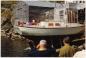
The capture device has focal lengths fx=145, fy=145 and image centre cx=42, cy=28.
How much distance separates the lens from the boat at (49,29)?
4.30 feet

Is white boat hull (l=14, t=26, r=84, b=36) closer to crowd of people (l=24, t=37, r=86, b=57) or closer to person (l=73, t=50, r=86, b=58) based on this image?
crowd of people (l=24, t=37, r=86, b=57)

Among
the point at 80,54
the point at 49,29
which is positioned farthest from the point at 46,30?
the point at 80,54

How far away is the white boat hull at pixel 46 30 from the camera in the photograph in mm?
1309

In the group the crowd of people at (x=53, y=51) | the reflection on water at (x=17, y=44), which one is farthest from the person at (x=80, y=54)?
the reflection on water at (x=17, y=44)

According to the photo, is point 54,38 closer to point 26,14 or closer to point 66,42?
point 66,42

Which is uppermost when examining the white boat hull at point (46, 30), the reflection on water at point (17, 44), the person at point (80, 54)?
the white boat hull at point (46, 30)

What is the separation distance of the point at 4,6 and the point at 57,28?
518mm

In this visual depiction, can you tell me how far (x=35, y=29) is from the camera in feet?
4.30

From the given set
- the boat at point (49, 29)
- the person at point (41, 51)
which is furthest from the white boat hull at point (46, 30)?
the person at point (41, 51)

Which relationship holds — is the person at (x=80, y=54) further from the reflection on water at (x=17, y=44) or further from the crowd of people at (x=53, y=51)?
the reflection on water at (x=17, y=44)

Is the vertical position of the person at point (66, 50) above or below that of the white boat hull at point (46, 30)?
below

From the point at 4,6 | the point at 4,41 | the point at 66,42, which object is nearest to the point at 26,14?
the point at 4,6

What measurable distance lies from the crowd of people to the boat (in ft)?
0.27

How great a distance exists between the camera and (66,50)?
52.9 inches
